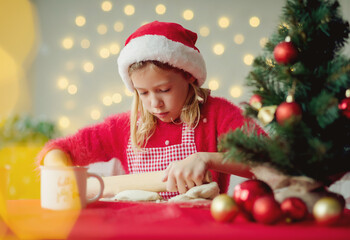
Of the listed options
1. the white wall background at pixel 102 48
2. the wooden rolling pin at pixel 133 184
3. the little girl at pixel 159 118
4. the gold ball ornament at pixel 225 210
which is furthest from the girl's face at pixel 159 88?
the white wall background at pixel 102 48

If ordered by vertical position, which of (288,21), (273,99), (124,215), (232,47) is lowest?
(124,215)

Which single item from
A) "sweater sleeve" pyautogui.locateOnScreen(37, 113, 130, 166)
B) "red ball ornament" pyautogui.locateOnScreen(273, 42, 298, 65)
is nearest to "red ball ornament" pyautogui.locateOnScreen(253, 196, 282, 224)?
"red ball ornament" pyautogui.locateOnScreen(273, 42, 298, 65)

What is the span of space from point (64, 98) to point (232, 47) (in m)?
1.16

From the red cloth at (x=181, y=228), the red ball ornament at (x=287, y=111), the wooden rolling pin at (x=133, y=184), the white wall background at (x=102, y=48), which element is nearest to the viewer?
the red cloth at (x=181, y=228)

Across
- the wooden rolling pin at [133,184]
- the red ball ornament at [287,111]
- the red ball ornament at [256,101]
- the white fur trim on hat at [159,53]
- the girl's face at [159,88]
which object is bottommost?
the wooden rolling pin at [133,184]

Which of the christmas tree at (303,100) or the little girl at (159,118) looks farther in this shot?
the little girl at (159,118)

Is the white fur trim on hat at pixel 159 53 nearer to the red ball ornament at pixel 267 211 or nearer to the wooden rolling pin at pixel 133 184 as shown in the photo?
the wooden rolling pin at pixel 133 184

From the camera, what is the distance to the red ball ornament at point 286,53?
57 centimetres

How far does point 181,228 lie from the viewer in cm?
45

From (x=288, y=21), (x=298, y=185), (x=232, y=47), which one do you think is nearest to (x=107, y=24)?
(x=232, y=47)

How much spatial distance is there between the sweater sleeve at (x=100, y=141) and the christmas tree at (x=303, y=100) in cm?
61

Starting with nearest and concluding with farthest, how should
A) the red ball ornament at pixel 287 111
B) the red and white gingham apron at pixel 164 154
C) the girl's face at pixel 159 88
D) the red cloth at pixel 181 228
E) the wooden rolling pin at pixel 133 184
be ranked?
the red cloth at pixel 181 228 < the red ball ornament at pixel 287 111 < the wooden rolling pin at pixel 133 184 < the girl's face at pixel 159 88 < the red and white gingham apron at pixel 164 154

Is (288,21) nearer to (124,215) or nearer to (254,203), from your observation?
(254,203)

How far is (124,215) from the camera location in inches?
20.9
